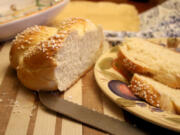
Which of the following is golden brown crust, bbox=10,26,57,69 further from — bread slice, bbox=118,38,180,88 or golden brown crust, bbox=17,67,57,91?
bread slice, bbox=118,38,180,88

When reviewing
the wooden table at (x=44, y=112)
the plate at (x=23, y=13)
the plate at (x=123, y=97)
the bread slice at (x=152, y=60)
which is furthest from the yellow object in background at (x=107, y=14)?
the wooden table at (x=44, y=112)

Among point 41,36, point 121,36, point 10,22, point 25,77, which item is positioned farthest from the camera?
point 121,36

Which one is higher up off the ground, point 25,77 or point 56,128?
point 25,77

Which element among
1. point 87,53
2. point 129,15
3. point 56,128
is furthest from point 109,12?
point 56,128

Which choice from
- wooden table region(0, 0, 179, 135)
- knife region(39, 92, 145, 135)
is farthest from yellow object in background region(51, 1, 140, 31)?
knife region(39, 92, 145, 135)

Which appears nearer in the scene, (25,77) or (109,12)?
(25,77)

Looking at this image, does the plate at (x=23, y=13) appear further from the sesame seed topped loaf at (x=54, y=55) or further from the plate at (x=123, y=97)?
the plate at (x=123, y=97)

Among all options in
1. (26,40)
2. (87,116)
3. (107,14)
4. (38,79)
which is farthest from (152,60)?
(107,14)

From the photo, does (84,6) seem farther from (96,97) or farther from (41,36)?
(96,97)
